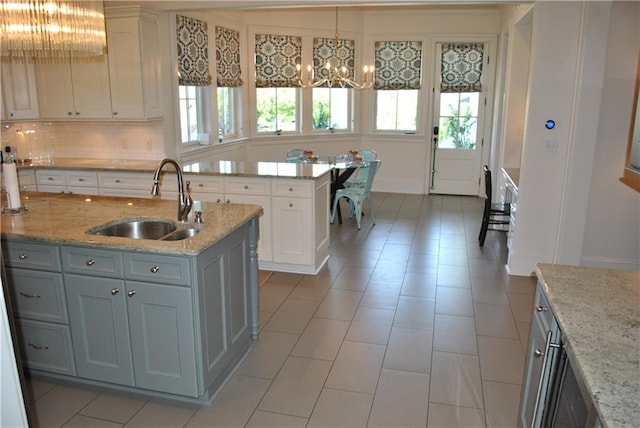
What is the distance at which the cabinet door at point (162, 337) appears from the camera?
8.22 ft

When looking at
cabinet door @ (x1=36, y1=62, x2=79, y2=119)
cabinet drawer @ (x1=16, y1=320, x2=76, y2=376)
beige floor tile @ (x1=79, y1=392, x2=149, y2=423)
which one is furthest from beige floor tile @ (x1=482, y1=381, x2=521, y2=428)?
cabinet door @ (x1=36, y1=62, x2=79, y2=119)

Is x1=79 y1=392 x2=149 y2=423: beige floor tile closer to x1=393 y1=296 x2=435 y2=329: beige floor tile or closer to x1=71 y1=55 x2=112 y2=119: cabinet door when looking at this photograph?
x1=393 y1=296 x2=435 y2=329: beige floor tile

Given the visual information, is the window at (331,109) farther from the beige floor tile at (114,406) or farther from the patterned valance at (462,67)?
the beige floor tile at (114,406)

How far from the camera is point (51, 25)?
2709mm

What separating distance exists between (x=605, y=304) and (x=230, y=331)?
193 cm

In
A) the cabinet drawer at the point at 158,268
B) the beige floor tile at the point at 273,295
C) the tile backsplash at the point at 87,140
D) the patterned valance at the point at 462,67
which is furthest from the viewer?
the patterned valance at the point at 462,67

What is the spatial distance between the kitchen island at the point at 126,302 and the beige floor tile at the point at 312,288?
1212mm

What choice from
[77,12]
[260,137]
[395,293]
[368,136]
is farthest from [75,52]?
[368,136]

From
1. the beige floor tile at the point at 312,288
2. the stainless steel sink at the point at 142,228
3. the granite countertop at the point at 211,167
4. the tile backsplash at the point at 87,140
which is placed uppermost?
the tile backsplash at the point at 87,140

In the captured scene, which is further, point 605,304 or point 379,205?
point 379,205

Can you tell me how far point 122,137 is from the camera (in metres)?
5.63

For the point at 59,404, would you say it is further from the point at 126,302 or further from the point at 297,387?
the point at 297,387

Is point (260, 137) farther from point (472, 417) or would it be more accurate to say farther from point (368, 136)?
point (472, 417)

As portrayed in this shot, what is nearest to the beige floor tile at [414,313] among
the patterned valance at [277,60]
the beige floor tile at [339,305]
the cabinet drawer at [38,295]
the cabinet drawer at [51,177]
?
the beige floor tile at [339,305]
